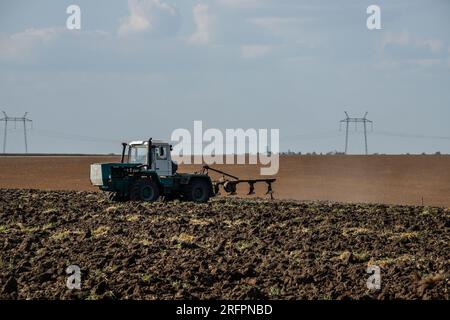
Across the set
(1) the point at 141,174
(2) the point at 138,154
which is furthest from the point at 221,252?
(2) the point at 138,154

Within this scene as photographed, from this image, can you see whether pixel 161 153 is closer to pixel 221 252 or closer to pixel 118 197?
pixel 118 197

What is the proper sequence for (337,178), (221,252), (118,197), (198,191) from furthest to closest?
(337,178) < (198,191) < (118,197) < (221,252)

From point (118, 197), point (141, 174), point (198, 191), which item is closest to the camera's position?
point (141, 174)

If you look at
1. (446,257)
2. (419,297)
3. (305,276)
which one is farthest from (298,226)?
(419,297)

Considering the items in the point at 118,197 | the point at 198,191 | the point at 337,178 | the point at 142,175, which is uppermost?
the point at 142,175

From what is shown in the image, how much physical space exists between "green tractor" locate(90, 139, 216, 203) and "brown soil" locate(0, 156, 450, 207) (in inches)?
616

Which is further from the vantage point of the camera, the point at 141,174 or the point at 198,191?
the point at 198,191

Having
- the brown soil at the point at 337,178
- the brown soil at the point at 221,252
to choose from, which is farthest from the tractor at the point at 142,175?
the brown soil at the point at 337,178

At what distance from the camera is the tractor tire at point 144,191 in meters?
30.8

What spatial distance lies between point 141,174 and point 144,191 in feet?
2.41

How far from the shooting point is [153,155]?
101 feet

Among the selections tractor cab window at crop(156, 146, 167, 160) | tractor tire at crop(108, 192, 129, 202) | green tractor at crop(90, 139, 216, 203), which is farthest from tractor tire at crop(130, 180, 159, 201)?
tractor cab window at crop(156, 146, 167, 160)

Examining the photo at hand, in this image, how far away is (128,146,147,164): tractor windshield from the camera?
102 ft
